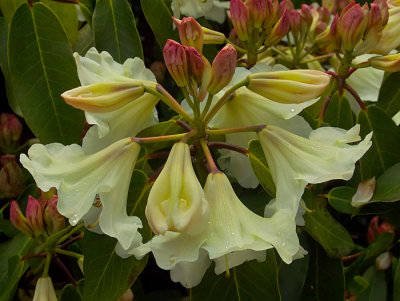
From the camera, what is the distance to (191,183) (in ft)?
2.46

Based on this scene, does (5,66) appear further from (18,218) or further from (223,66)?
(223,66)

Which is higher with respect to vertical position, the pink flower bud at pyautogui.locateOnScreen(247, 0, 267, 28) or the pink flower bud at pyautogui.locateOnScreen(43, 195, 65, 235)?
the pink flower bud at pyautogui.locateOnScreen(247, 0, 267, 28)

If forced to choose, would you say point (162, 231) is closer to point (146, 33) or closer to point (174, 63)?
point (174, 63)

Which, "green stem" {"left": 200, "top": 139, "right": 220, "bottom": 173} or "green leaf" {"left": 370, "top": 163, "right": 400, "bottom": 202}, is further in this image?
"green leaf" {"left": 370, "top": 163, "right": 400, "bottom": 202}

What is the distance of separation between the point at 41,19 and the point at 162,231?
0.55 m

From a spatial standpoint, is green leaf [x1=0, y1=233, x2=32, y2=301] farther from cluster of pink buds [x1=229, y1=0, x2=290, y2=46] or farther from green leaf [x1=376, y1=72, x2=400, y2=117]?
green leaf [x1=376, y1=72, x2=400, y2=117]

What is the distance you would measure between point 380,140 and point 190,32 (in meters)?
0.43

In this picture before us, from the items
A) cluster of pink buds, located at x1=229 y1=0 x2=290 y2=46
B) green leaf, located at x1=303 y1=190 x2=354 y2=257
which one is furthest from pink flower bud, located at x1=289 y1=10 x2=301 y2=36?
green leaf, located at x1=303 y1=190 x2=354 y2=257

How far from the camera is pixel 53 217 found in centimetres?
106

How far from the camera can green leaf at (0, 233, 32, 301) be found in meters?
1.07

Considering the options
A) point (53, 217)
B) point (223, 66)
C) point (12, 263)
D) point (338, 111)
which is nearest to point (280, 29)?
point (338, 111)

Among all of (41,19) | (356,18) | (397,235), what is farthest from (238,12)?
(397,235)

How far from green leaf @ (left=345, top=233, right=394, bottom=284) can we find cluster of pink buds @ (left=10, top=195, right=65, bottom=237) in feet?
1.94

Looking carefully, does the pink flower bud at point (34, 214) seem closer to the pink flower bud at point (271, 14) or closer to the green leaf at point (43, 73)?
the green leaf at point (43, 73)
